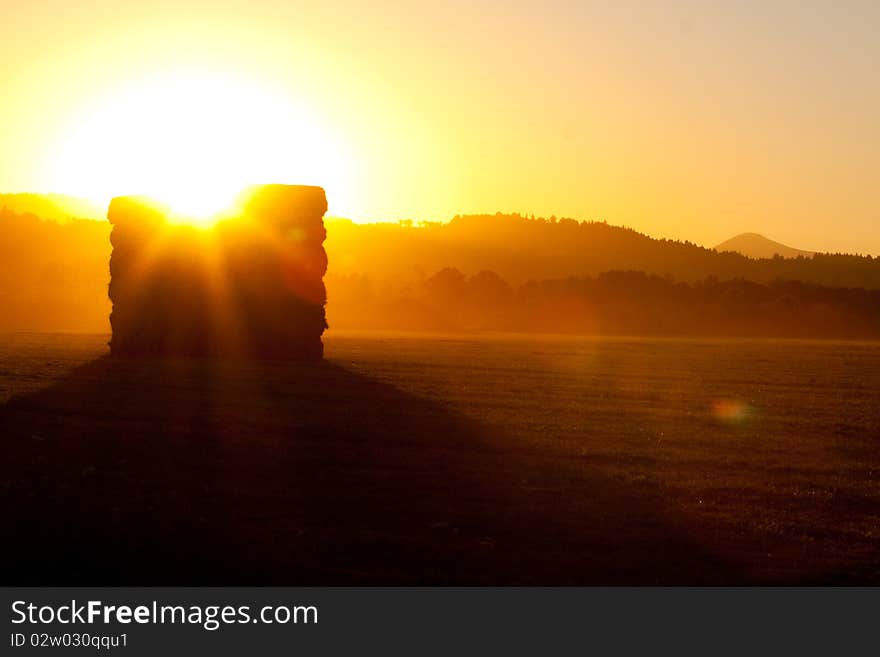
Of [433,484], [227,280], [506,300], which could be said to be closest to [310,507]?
[433,484]

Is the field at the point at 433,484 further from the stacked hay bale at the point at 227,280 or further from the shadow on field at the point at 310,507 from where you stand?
the stacked hay bale at the point at 227,280

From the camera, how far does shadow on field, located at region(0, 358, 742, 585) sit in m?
9.77

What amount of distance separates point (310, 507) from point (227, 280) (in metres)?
25.8

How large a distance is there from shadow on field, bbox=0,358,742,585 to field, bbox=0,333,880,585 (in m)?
0.04

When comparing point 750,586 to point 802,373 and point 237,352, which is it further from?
point 237,352

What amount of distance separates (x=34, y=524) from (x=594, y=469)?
710cm

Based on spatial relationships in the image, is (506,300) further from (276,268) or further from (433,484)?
(433,484)

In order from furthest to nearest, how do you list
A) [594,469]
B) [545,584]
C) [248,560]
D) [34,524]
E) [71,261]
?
[71,261] → [594,469] → [34,524] → [248,560] → [545,584]

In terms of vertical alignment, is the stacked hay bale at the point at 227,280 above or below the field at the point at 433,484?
above

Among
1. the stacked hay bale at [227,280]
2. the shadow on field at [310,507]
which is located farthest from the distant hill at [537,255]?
the shadow on field at [310,507]

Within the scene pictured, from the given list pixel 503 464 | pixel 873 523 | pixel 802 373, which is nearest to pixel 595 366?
pixel 802 373

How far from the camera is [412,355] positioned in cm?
4281

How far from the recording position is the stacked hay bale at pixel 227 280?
37094mm

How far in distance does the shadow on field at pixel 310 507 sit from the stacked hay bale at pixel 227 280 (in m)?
16.7
